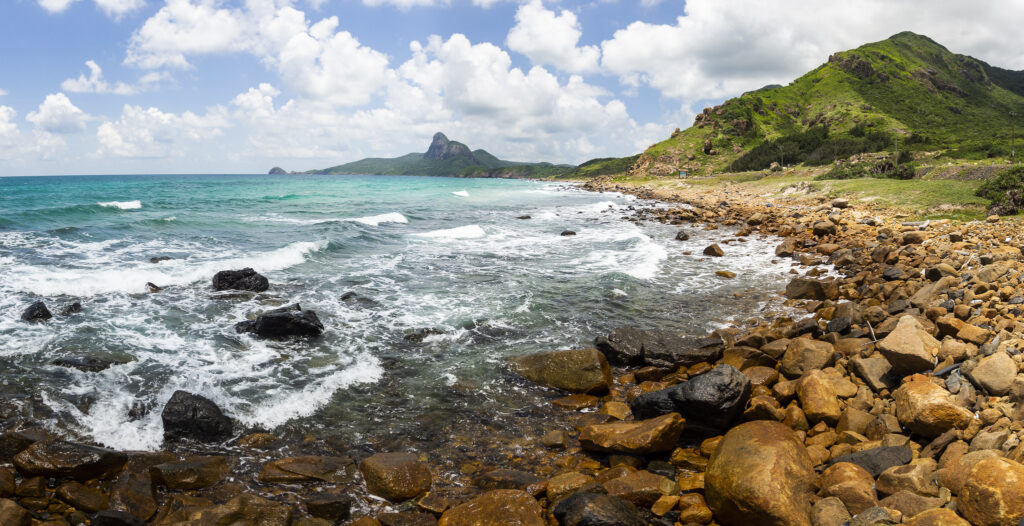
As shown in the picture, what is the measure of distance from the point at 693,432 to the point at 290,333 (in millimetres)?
9754

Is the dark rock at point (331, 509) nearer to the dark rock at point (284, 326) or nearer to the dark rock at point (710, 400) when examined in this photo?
the dark rock at point (710, 400)

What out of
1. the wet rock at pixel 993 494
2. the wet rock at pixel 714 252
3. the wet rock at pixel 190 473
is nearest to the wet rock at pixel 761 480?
the wet rock at pixel 993 494

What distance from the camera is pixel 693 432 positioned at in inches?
299

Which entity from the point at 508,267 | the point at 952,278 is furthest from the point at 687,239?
the point at 952,278

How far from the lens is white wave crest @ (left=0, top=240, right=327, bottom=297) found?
15570 mm

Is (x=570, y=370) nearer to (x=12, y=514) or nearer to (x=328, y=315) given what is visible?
(x=328, y=315)

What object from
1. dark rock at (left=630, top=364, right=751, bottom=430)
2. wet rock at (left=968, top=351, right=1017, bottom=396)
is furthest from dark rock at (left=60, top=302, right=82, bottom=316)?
wet rock at (left=968, top=351, right=1017, bottom=396)

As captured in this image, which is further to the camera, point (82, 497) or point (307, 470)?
point (307, 470)

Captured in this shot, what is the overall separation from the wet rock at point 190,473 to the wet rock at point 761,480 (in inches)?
255

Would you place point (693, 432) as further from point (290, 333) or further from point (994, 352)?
point (290, 333)

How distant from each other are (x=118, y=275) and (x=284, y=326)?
9725 mm

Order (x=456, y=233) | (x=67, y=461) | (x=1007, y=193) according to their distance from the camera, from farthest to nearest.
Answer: (x=456, y=233) → (x=1007, y=193) → (x=67, y=461)

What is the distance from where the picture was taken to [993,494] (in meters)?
4.24

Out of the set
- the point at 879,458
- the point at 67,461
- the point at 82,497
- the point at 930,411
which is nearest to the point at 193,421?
the point at 67,461
